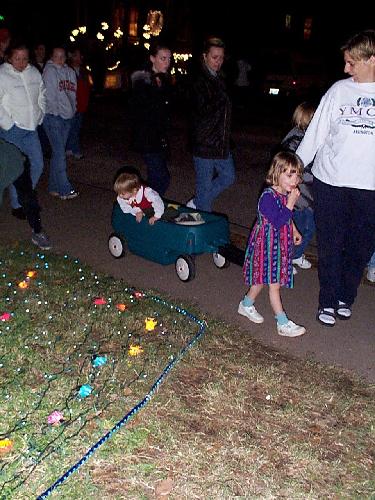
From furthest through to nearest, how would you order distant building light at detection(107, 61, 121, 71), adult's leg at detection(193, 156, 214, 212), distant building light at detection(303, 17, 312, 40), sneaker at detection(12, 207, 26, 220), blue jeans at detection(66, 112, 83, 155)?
distant building light at detection(303, 17, 312, 40), distant building light at detection(107, 61, 121, 71), blue jeans at detection(66, 112, 83, 155), sneaker at detection(12, 207, 26, 220), adult's leg at detection(193, 156, 214, 212)

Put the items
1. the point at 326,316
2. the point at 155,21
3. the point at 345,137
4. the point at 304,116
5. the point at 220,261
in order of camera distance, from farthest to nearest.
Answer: the point at 155,21, the point at 220,261, the point at 304,116, the point at 326,316, the point at 345,137

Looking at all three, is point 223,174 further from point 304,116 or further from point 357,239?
point 357,239

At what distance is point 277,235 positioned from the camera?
439 cm

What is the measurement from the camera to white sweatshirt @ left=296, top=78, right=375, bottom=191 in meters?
4.21

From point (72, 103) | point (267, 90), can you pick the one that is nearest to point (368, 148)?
point (72, 103)

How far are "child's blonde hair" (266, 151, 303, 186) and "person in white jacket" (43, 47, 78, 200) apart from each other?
4.10 m

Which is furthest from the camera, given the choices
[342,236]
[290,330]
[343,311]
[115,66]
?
[115,66]

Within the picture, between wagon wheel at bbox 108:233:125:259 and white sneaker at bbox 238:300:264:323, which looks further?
wagon wheel at bbox 108:233:125:259

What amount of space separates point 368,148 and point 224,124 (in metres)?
2.10

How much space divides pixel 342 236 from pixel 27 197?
9.74 ft

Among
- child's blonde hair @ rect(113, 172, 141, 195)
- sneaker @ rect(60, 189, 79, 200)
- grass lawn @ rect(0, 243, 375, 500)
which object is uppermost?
child's blonde hair @ rect(113, 172, 141, 195)

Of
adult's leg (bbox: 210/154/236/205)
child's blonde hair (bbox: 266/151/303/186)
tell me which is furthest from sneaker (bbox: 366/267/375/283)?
child's blonde hair (bbox: 266/151/303/186)

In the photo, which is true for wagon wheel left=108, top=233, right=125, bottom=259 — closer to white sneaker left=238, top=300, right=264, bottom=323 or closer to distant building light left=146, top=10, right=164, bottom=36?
white sneaker left=238, top=300, right=264, bottom=323

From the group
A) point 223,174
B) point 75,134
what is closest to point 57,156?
point 223,174
